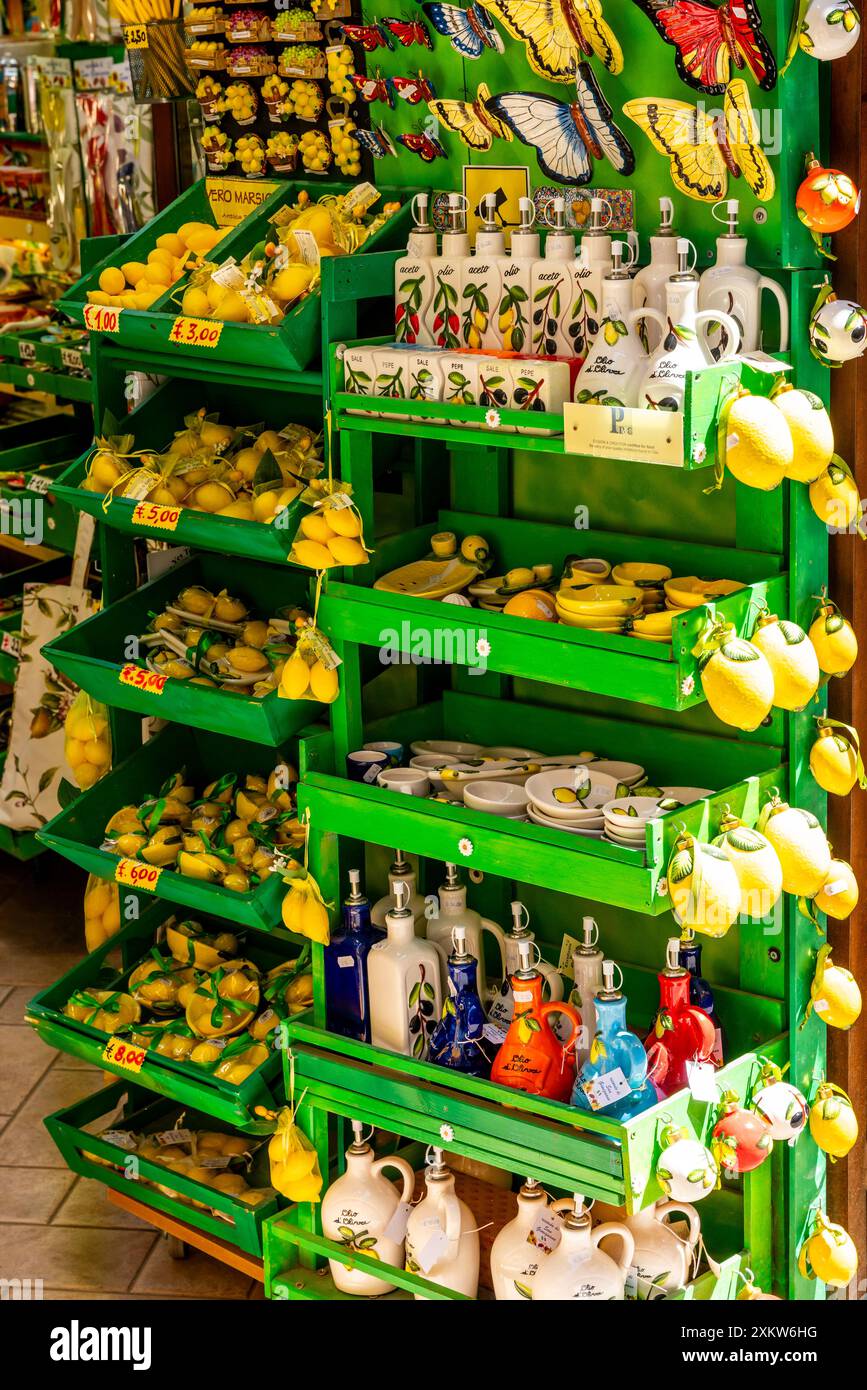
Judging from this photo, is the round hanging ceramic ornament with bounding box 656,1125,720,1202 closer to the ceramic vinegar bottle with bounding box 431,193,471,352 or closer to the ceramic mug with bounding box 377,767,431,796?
the ceramic mug with bounding box 377,767,431,796

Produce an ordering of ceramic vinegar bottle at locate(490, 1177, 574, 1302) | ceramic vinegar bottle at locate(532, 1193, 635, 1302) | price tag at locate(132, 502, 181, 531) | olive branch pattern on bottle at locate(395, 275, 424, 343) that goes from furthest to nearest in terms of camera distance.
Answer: price tag at locate(132, 502, 181, 531)
olive branch pattern on bottle at locate(395, 275, 424, 343)
ceramic vinegar bottle at locate(490, 1177, 574, 1302)
ceramic vinegar bottle at locate(532, 1193, 635, 1302)

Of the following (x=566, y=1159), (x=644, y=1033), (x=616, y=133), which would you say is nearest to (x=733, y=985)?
(x=644, y=1033)

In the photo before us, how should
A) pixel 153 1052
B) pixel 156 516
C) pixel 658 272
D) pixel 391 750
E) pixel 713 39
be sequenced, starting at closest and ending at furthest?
pixel 713 39 → pixel 658 272 → pixel 391 750 → pixel 156 516 → pixel 153 1052

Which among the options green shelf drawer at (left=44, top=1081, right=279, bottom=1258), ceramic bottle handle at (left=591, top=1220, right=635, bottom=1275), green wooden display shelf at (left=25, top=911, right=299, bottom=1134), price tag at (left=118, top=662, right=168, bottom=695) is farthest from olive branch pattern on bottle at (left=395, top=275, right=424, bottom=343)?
green shelf drawer at (left=44, top=1081, right=279, bottom=1258)

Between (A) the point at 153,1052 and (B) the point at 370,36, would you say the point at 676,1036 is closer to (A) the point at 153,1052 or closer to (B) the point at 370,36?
(A) the point at 153,1052

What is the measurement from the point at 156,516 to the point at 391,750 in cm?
69

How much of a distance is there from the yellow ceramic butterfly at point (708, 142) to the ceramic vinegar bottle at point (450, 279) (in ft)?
1.21

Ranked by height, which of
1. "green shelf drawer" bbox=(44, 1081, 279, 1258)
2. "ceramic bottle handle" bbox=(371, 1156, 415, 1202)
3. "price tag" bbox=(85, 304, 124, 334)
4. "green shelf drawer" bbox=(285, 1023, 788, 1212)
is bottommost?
"green shelf drawer" bbox=(44, 1081, 279, 1258)

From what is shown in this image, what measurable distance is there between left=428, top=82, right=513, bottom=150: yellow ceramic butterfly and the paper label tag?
5.23ft

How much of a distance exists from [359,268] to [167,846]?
132cm

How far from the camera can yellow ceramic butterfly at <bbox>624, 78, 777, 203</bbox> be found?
106 inches

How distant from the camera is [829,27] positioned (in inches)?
101

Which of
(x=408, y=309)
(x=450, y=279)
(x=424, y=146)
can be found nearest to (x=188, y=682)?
(x=408, y=309)

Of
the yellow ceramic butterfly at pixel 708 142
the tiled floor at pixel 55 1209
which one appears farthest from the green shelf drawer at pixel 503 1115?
the yellow ceramic butterfly at pixel 708 142
